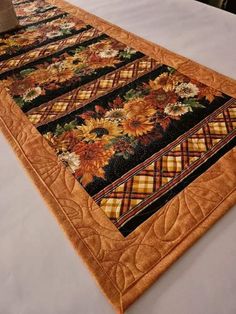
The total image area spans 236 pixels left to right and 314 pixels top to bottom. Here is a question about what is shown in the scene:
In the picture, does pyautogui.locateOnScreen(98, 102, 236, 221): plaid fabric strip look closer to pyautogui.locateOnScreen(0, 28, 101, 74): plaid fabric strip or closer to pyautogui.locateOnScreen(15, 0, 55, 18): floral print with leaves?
pyautogui.locateOnScreen(0, 28, 101, 74): plaid fabric strip

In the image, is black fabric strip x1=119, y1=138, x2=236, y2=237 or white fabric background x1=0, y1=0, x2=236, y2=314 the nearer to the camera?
white fabric background x1=0, y1=0, x2=236, y2=314

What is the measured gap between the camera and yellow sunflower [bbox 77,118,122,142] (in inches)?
35.0

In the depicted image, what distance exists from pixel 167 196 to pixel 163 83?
514 mm

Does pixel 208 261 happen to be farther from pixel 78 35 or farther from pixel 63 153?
pixel 78 35

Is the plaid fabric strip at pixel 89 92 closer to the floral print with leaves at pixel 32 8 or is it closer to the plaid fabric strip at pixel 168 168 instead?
the plaid fabric strip at pixel 168 168

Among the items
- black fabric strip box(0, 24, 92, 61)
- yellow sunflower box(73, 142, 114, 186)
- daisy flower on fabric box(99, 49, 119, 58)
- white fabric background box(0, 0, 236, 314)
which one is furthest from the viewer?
black fabric strip box(0, 24, 92, 61)

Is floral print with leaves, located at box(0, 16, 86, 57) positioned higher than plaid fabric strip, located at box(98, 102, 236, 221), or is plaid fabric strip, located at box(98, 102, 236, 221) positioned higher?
floral print with leaves, located at box(0, 16, 86, 57)

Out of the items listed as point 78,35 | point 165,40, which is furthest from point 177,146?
point 78,35

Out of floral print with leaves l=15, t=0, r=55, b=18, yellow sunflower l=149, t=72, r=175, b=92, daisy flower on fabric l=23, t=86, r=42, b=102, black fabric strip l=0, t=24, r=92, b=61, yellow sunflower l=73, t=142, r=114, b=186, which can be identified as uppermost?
floral print with leaves l=15, t=0, r=55, b=18

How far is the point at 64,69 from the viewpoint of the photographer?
121 centimetres

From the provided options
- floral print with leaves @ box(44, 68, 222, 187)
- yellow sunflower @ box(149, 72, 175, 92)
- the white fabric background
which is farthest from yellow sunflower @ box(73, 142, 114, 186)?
yellow sunflower @ box(149, 72, 175, 92)

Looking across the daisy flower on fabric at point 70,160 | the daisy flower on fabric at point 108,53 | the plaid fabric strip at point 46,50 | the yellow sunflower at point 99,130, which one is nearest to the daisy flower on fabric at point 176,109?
the yellow sunflower at point 99,130

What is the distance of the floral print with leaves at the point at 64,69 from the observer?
113cm

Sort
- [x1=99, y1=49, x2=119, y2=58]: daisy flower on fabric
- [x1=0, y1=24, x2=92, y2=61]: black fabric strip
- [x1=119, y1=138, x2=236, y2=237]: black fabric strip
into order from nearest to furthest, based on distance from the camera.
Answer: [x1=119, y1=138, x2=236, y2=237]: black fabric strip → [x1=99, y1=49, x2=119, y2=58]: daisy flower on fabric → [x1=0, y1=24, x2=92, y2=61]: black fabric strip
